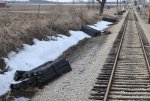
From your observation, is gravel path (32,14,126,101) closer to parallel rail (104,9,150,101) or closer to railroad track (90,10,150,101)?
railroad track (90,10,150,101)

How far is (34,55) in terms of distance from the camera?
60.9 feet

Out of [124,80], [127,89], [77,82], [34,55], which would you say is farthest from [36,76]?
[34,55]

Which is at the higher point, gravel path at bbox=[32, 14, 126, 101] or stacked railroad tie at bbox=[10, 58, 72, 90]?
stacked railroad tie at bbox=[10, 58, 72, 90]

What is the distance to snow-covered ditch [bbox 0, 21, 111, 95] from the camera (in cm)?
1358

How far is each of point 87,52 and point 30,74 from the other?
9.69 meters

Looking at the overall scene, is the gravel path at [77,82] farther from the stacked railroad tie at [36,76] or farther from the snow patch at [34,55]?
the snow patch at [34,55]

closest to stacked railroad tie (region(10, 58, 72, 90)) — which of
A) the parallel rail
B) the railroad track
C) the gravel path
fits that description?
the gravel path

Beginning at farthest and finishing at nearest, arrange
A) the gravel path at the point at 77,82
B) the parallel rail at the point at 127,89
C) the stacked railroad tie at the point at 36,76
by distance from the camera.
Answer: the stacked railroad tie at the point at 36,76, the gravel path at the point at 77,82, the parallel rail at the point at 127,89

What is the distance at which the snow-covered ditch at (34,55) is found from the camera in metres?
13.6

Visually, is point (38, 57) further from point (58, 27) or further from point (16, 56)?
point (58, 27)

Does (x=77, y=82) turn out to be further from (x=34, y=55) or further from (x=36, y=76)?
(x=34, y=55)

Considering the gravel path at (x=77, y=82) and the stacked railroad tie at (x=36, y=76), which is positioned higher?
the stacked railroad tie at (x=36, y=76)

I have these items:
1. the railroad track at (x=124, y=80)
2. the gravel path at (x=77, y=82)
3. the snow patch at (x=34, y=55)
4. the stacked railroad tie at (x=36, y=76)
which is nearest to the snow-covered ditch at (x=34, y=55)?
the snow patch at (x=34, y=55)

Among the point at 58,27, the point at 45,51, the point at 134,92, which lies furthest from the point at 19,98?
the point at 58,27
